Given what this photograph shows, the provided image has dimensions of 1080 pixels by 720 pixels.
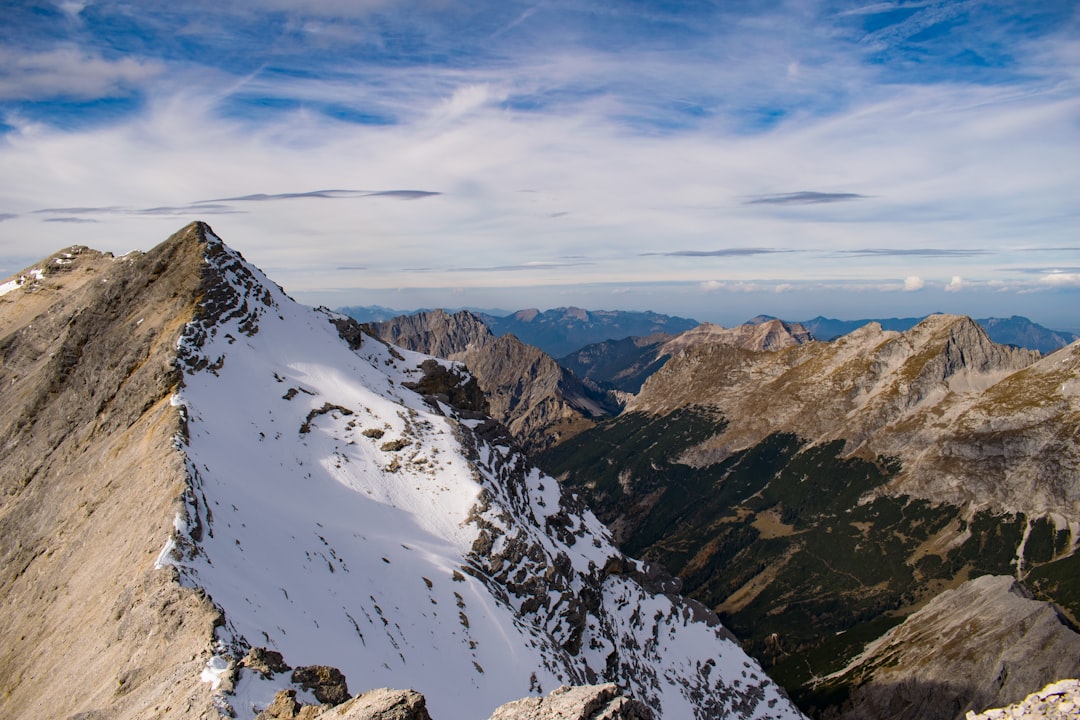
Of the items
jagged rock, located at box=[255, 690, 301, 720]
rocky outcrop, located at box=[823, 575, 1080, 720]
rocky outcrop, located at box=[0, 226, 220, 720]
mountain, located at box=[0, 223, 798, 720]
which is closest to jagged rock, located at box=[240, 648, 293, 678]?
mountain, located at box=[0, 223, 798, 720]

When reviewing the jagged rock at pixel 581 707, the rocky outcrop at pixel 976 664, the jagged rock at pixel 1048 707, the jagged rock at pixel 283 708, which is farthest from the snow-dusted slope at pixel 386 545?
the rocky outcrop at pixel 976 664

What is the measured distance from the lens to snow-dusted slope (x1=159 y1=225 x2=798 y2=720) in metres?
56.0

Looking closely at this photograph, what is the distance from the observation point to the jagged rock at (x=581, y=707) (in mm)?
19422

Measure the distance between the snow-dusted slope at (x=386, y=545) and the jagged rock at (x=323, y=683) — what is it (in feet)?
6.71

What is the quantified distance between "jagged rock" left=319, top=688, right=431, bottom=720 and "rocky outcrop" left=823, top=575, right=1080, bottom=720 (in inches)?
7466

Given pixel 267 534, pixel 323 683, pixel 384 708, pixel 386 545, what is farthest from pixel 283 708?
pixel 386 545

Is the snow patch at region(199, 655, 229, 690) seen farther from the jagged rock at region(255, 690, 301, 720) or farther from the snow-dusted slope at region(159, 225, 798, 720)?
the jagged rock at region(255, 690, 301, 720)

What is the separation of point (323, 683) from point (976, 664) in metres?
206

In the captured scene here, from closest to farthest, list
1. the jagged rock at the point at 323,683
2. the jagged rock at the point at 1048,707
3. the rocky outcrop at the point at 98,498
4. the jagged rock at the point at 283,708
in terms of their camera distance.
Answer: the jagged rock at the point at 1048,707, the jagged rock at the point at 283,708, the jagged rock at the point at 323,683, the rocky outcrop at the point at 98,498

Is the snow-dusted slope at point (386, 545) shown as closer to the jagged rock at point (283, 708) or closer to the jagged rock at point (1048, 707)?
the jagged rock at point (283, 708)

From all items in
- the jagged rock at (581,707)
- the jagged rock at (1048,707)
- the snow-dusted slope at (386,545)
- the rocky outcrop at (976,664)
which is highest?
the jagged rock at (1048,707)

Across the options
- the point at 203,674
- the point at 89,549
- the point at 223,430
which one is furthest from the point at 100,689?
the point at 223,430

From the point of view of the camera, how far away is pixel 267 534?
63.7 meters

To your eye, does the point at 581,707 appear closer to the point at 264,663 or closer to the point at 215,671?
the point at 264,663
